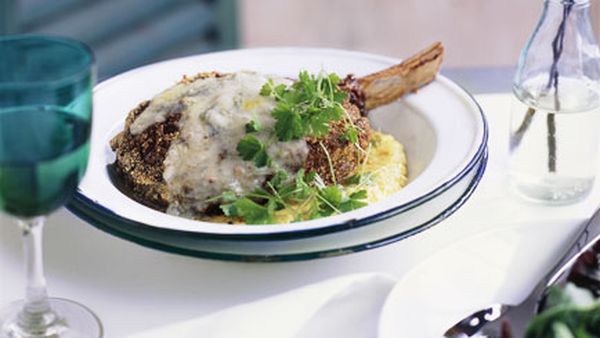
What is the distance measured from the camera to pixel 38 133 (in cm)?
107

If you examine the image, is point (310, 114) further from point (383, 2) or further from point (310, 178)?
point (383, 2)

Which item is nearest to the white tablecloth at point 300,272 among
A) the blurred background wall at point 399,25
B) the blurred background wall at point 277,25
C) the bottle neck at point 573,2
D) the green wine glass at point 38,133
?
the green wine glass at point 38,133

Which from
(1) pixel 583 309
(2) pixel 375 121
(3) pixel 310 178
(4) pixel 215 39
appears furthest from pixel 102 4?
(1) pixel 583 309

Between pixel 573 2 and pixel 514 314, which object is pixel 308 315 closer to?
pixel 514 314

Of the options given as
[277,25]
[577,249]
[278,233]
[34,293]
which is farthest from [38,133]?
[277,25]

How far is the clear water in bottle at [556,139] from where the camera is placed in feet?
4.77

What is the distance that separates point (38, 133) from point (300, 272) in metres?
0.39

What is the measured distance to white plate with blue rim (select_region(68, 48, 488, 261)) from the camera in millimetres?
1240

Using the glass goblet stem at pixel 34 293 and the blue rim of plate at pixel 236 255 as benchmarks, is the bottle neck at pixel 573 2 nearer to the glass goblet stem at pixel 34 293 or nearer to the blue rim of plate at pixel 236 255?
the blue rim of plate at pixel 236 255

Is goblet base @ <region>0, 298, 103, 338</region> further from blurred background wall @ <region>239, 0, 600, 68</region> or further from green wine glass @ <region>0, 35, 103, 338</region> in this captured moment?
blurred background wall @ <region>239, 0, 600, 68</region>

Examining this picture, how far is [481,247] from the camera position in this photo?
48.5 inches

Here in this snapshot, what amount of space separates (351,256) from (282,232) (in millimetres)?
151

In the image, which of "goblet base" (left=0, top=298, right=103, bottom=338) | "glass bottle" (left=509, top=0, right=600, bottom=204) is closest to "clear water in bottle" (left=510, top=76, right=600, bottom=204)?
"glass bottle" (left=509, top=0, right=600, bottom=204)

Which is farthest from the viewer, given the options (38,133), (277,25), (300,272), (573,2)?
(277,25)
